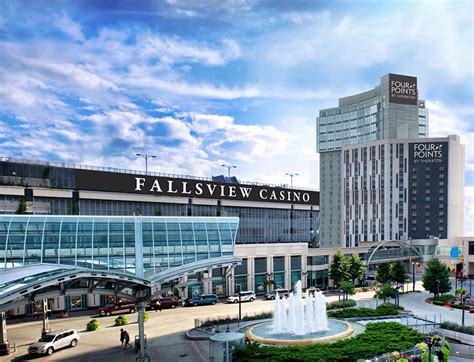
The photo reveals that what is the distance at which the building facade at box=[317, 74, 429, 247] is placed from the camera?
126m

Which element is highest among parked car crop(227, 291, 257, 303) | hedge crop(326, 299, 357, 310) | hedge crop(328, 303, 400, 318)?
hedge crop(328, 303, 400, 318)

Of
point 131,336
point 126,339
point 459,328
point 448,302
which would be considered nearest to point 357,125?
point 448,302

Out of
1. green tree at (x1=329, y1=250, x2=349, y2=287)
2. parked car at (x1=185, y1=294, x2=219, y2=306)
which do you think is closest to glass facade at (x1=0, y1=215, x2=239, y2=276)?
parked car at (x1=185, y1=294, x2=219, y2=306)

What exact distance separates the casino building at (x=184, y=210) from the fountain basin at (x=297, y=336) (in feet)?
21.5

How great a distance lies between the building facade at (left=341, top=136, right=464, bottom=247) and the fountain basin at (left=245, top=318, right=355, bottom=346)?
81.5 m

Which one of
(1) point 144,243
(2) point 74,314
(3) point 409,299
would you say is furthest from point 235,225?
(3) point 409,299

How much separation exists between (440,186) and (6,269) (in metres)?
106

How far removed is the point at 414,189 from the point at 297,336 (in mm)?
88770

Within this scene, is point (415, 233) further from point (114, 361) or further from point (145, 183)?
point (114, 361)

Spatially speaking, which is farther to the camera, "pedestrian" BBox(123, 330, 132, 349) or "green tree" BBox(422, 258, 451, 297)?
"green tree" BBox(422, 258, 451, 297)

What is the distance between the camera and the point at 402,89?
12562 cm

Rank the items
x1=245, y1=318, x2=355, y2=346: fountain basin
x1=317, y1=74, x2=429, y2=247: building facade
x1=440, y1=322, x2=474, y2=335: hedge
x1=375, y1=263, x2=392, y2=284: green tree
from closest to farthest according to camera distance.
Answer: x1=245, y1=318, x2=355, y2=346: fountain basin → x1=440, y1=322, x2=474, y2=335: hedge → x1=375, y1=263, x2=392, y2=284: green tree → x1=317, y1=74, x2=429, y2=247: building facade

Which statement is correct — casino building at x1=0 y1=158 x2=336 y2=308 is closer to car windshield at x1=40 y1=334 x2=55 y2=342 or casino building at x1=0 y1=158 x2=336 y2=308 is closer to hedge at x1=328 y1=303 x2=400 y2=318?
car windshield at x1=40 y1=334 x2=55 y2=342

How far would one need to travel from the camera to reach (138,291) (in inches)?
1241
